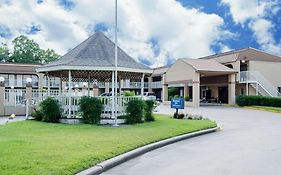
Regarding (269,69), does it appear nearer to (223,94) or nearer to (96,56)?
(223,94)

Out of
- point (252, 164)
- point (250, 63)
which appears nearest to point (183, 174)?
point (252, 164)

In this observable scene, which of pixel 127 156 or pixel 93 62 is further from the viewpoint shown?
pixel 93 62

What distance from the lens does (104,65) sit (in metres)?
16.9

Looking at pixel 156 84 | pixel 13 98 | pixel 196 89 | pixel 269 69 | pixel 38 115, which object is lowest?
pixel 38 115

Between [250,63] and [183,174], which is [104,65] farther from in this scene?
[250,63]

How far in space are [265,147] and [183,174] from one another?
478 cm

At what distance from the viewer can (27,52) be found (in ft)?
224

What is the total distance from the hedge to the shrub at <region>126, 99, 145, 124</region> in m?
20.4

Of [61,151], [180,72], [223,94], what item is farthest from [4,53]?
[61,151]

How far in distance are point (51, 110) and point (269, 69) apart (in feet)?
108

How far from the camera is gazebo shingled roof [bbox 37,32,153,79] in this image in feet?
55.0

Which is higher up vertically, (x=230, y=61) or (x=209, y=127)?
(x=230, y=61)

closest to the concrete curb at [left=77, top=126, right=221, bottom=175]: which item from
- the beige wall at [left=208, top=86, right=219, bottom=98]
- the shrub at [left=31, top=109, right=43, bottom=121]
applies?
the shrub at [left=31, top=109, right=43, bottom=121]

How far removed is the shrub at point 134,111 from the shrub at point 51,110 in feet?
11.9
